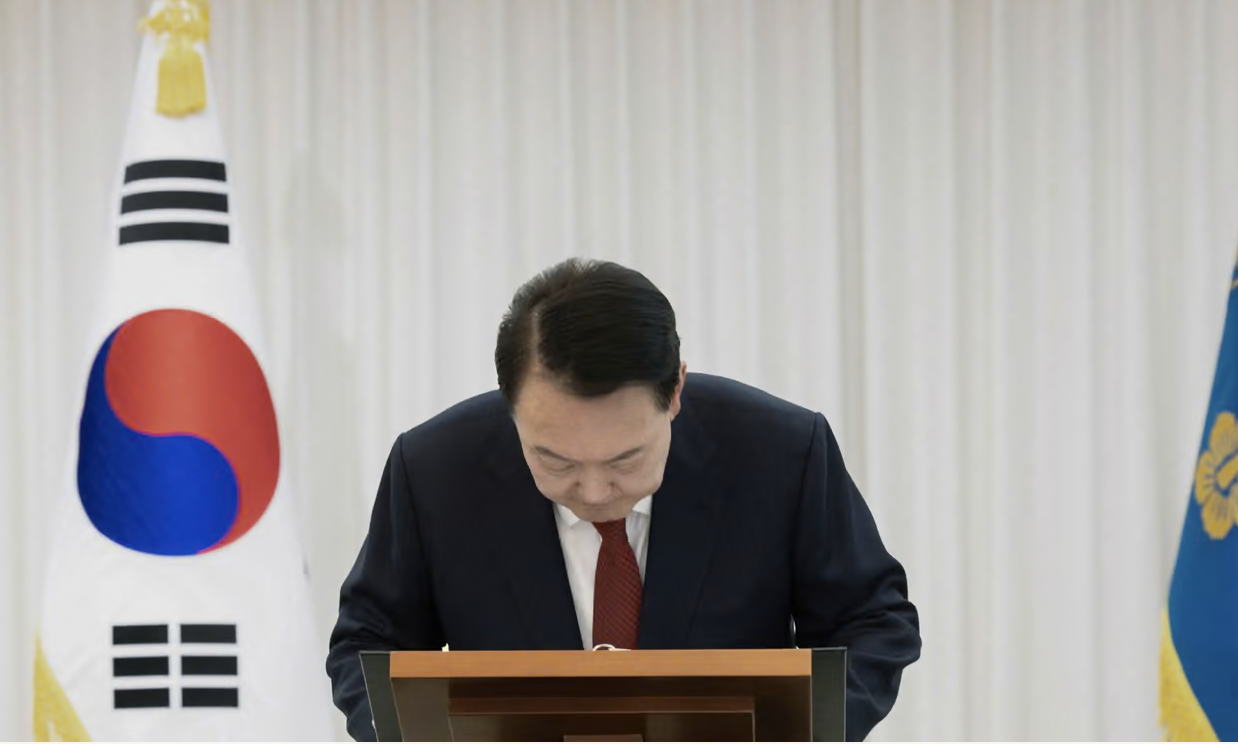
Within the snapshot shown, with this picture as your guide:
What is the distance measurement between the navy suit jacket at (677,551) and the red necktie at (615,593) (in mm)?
22

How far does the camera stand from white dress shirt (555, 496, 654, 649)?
6.16 feet

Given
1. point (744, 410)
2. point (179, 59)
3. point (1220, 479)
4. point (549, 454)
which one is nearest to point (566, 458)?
point (549, 454)

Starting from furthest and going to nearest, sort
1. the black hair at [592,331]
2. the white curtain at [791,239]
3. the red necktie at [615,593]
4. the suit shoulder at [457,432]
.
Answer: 1. the white curtain at [791,239]
2. the suit shoulder at [457,432]
3. the red necktie at [615,593]
4. the black hair at [592,331]

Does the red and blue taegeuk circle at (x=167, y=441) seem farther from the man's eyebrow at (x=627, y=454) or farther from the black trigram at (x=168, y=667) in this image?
the man's eyebrow at (x=627, y=454)

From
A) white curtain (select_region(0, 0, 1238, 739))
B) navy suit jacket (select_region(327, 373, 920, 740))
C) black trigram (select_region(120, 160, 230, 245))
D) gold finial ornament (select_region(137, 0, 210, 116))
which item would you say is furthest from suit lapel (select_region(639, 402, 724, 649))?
white curtain (select_region(0, 0, 1238, 739))

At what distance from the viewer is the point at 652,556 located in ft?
5.99

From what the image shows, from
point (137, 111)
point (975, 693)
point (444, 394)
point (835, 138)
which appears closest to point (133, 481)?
point (137, 111)

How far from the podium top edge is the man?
21.7 inches

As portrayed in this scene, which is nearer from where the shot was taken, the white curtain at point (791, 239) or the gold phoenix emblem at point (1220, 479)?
the gold phoenix emblem at point (1220, 479)

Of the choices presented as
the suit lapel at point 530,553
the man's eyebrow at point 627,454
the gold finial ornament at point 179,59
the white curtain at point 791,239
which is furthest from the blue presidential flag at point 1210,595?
the gold finial ornament at point 179,59

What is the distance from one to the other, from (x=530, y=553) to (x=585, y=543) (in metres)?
0.08

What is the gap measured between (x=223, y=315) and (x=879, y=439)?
173cm

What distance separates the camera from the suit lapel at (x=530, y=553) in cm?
183

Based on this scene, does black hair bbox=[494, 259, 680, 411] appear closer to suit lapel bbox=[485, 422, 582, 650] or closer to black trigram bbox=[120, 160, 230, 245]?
suit lapel bbox=[485, 422, 582, 650]
